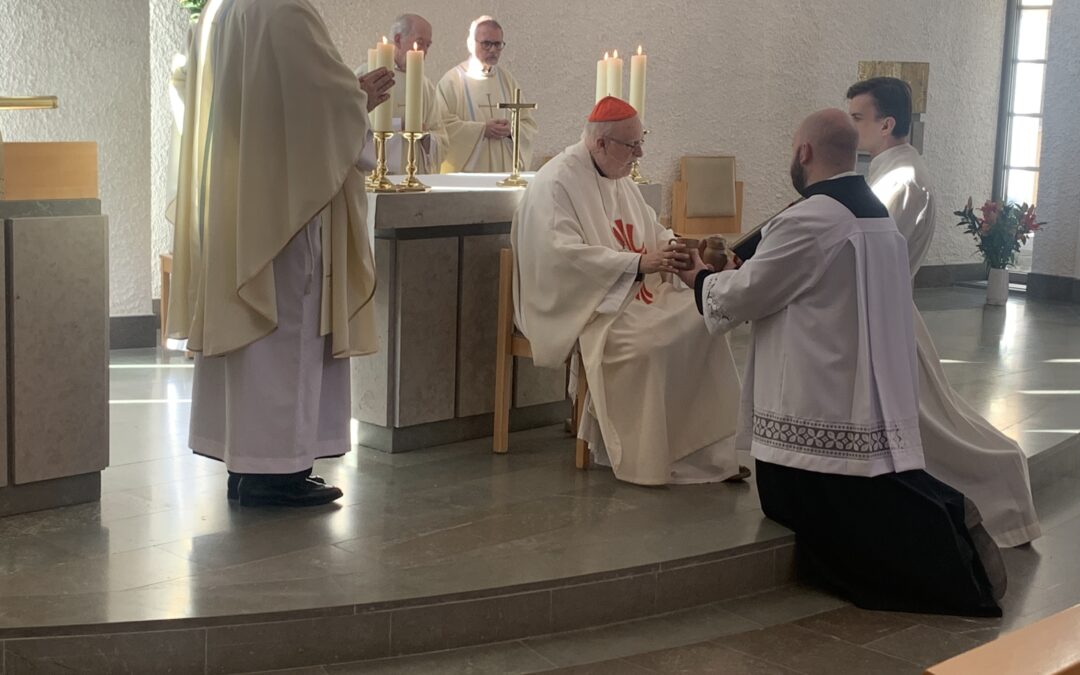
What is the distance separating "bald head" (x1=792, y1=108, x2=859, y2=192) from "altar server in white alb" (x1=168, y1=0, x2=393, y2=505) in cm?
147

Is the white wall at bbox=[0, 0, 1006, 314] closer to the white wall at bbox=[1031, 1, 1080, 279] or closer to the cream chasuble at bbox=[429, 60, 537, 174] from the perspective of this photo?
the cream chasuble at bbox=[429, 60, 537, 174]

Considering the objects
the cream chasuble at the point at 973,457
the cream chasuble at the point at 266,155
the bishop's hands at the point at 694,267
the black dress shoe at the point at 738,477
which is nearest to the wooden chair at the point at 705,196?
the cream chasuble at the point at 973,457

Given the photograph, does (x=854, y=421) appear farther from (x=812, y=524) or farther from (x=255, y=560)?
(x=255, y=560)

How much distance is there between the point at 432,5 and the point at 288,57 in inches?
184

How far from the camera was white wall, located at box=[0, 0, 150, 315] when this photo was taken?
712 centimetres

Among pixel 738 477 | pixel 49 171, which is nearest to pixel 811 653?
pixel 738 477

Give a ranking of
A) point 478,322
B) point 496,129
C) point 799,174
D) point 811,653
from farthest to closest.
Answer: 1. point 496,129
2. point 478,322
3. point 799,174
4. point 811,653

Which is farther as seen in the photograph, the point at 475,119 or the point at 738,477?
the point at 475,119

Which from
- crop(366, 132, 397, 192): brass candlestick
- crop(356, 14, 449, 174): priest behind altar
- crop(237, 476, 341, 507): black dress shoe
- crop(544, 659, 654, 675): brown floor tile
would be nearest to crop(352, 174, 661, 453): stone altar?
crop(366, 132, 397, 192): brass candlestick

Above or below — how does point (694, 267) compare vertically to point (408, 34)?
below

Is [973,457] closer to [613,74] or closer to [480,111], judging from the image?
[613,74]

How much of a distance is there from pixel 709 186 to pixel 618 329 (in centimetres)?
567

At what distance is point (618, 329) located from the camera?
5.21 m

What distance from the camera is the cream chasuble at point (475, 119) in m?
7.95
